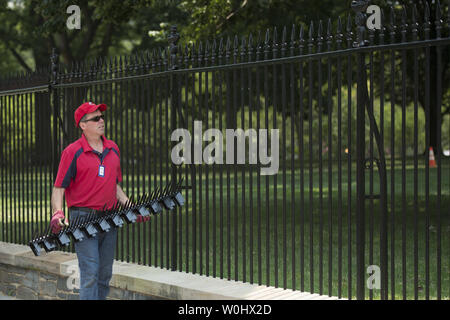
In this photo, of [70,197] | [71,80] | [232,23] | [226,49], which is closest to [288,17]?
[232,23]

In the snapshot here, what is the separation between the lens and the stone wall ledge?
5.29m

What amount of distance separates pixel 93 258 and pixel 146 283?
793 mm

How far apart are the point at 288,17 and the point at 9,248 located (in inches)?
353

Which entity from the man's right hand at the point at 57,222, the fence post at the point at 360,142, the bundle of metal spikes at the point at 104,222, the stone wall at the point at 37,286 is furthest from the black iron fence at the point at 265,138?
the man's right hand at the point at 57,222

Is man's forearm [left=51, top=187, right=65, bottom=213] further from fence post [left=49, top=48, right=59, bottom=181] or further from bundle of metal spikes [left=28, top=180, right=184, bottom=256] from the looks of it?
fence post [left=49, top=48, right=59, bottom=181]

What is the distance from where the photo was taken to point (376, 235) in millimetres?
10273

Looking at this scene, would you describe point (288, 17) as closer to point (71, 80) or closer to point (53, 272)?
point (71, 80)

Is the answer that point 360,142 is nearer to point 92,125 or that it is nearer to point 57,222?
point 92,125

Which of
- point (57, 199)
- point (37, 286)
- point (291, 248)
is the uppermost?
point (57, 199)

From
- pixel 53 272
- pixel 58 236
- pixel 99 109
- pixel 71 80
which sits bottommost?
pixel 53 272

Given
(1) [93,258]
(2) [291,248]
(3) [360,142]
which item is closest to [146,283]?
(1) [93,258]

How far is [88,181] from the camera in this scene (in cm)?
534

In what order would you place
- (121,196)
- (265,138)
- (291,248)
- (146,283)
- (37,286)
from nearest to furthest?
(121,196) → (265,138) → (146,283) → (37,286) → (291,248)

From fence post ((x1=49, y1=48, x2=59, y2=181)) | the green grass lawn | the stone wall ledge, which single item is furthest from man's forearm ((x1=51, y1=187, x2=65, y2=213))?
fence post ((x1=49, y1=48, x2=59, y2=181))
